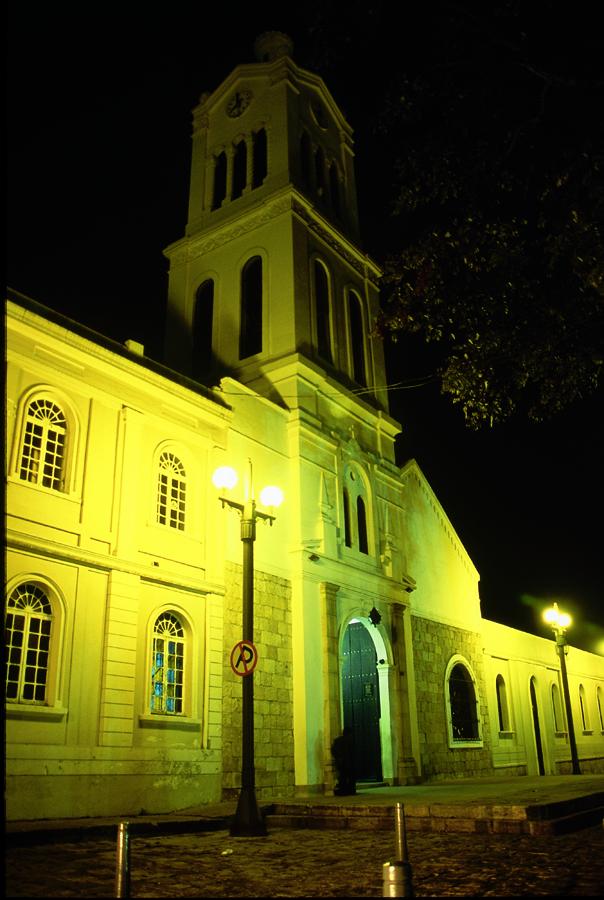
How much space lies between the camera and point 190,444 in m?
15.8

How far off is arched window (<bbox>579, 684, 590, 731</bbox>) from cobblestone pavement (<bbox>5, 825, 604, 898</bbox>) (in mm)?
25105

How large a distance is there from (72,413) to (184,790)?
7047 mm

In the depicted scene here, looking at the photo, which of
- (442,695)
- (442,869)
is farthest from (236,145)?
(442,869)

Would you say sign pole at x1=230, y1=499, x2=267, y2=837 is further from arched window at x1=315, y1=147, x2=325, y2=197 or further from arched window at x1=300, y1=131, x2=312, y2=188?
arched window at x1=315, y1=147, x2=325, y2=197

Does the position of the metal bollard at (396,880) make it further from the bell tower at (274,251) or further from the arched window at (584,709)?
the arched window at (584,709)

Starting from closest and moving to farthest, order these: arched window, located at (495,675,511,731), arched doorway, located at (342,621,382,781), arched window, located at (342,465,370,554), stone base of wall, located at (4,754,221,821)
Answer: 1. stone base of wall, located at (4,754,221,821)
2. arched doorway, located at (342,621,382,781)
3. arched window, located at (342,465,370,554)
4. arched window, located at (495,675,511,731)

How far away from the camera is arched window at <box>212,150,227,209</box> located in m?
24.9

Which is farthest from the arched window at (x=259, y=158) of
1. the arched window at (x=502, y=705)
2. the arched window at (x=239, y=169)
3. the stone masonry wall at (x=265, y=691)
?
the arched window at (x=502, y=705)

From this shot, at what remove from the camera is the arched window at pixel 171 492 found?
49.2ft

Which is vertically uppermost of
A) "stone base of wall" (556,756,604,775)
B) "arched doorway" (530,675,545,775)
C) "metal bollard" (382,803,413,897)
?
"arched doorway" (530,675,545,775)

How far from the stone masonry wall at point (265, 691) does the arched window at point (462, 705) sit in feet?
26.1

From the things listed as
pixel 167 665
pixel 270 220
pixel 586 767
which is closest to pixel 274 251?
pixel 270 220

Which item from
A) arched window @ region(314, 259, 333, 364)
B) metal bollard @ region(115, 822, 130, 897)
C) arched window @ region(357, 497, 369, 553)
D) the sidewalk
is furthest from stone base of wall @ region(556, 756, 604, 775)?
metal bollard @ region(115, 822, 130, 897)

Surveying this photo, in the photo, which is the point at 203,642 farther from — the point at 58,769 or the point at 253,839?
the point at 253,839
